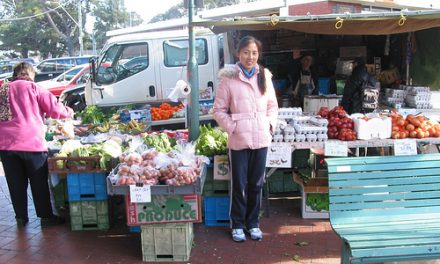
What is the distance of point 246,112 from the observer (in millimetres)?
3967

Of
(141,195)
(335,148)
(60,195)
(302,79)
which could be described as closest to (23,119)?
(60,195)

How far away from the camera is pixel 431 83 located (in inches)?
266

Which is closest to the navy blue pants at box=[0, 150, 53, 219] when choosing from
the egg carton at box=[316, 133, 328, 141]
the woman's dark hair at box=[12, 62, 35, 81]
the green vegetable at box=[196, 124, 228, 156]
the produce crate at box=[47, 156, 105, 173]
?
the produce crate at box=[47, 156, 105, 173]

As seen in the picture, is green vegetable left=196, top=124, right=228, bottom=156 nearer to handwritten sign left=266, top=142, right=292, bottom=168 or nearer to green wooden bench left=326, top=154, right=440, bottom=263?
handwritten sign left=266, top=142, right=292, bottom=168

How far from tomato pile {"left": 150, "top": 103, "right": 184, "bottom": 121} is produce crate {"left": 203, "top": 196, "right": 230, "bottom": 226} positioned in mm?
3407

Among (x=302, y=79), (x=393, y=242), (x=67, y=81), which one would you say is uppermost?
(x=67, y=81)

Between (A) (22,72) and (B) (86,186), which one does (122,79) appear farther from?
(B) (86,186)

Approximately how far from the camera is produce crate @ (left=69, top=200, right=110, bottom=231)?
4621mm

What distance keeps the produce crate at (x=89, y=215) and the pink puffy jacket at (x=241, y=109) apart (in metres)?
1.64

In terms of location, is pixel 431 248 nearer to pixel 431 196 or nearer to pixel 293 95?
pixel 431 196

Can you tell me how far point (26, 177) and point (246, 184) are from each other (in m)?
2.42

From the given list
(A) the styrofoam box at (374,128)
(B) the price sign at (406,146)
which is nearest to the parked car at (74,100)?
(A) the styrofoam box at (374,128)

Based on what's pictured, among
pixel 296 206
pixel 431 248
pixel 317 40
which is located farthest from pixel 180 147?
pixel 317 40

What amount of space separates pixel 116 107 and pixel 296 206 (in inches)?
181
